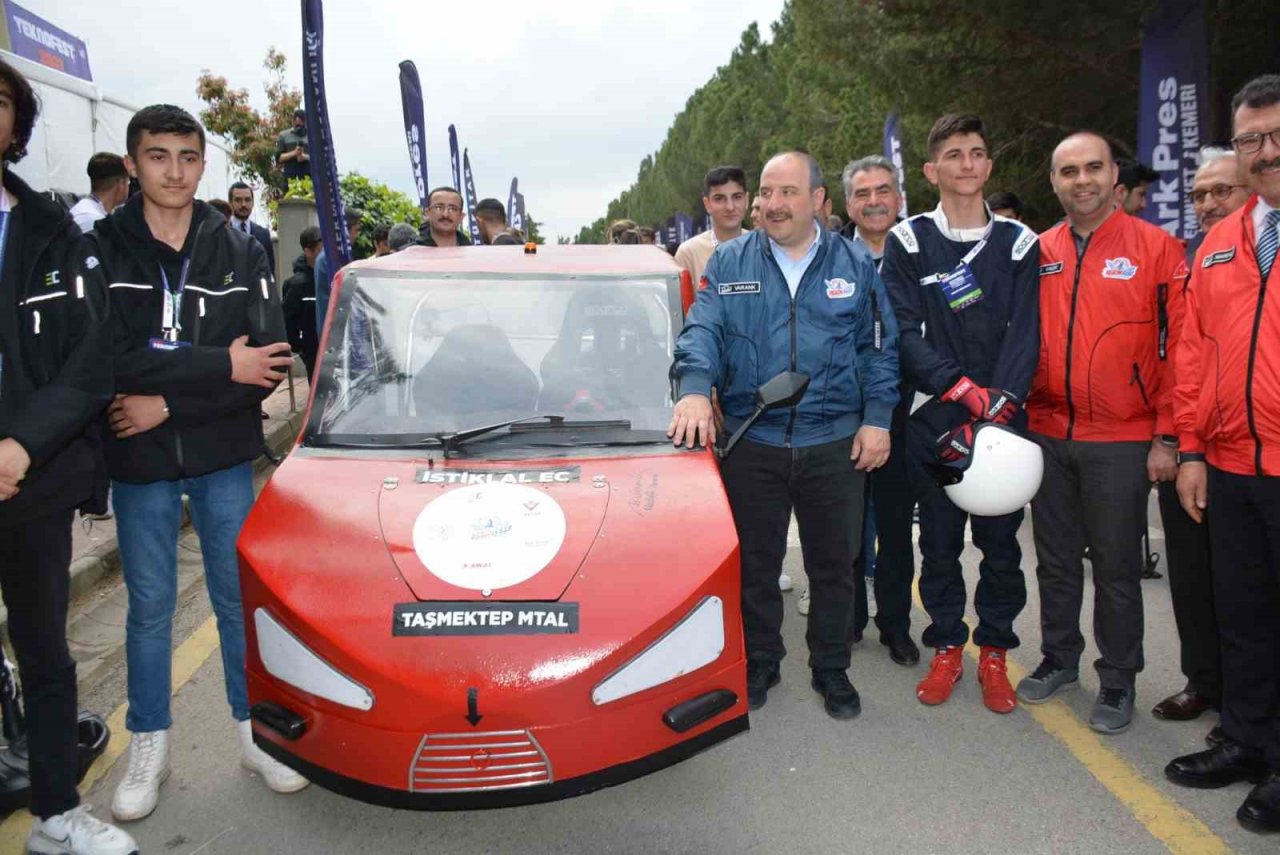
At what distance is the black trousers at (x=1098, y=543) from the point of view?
368cm

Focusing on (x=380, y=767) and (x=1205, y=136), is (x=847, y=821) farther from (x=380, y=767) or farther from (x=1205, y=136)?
(x=1205, y=136)

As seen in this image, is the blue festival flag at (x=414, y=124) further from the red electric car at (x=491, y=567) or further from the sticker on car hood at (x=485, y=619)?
the sticker on car hood at (x=485, y=619)

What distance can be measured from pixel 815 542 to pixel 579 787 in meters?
1.64

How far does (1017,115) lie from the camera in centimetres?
1384

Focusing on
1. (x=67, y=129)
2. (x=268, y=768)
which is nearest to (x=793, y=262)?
(x=268, y=768)

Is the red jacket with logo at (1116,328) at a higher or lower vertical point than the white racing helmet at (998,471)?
higher

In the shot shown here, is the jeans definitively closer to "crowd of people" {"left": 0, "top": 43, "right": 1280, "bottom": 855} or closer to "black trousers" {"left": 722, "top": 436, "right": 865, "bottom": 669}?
"crowd of people" {"left": 0, "top": 43, "right": 1280, "bottom": 855}

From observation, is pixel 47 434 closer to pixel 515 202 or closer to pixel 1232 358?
pixel 1232 358

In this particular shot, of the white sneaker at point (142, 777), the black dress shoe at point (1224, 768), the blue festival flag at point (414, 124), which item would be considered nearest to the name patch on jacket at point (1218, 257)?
the black dress shoe at point (1224, 768)

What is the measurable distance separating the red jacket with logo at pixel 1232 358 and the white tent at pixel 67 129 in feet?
30.8

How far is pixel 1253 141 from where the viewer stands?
2.98m

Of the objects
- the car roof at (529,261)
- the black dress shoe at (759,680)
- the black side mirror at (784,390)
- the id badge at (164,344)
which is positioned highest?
the car roof at (529,261)

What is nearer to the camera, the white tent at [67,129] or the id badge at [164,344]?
the id badge at [164,344]

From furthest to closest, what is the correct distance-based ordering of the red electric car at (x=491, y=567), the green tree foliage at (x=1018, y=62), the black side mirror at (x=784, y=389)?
the green tree foliage at (x=1018, y=62), the black side mirror at (x=784, y=389), the red electric car at (x=491, y=567)
